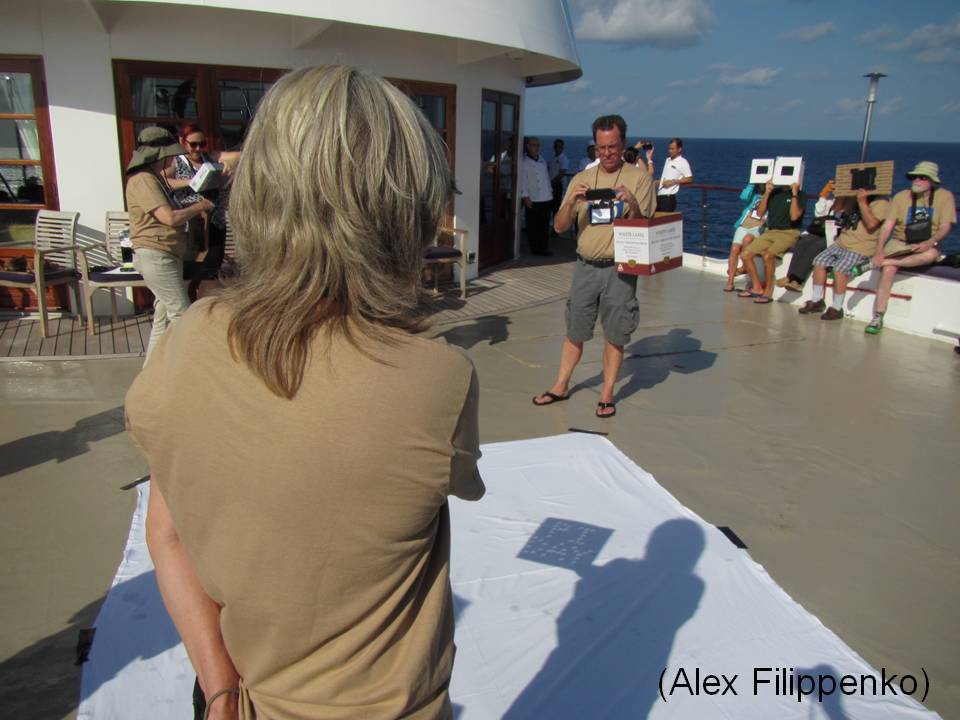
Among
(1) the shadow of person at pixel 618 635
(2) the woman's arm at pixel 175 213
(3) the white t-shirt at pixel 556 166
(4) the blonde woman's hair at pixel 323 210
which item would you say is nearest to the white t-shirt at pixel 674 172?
(3) the white t-shirt at pixel 556 166

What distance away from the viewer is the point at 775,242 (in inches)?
301

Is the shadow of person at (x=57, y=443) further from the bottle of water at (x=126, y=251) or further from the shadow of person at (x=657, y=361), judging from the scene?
the shadow of person at (x=657, y=361)

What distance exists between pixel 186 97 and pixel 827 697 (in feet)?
20.0

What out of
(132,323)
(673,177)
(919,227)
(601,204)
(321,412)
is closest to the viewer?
(321,412)

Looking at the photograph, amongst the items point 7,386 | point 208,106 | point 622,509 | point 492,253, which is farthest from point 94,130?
point 622,509

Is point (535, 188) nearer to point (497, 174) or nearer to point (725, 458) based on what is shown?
point (497, 174)

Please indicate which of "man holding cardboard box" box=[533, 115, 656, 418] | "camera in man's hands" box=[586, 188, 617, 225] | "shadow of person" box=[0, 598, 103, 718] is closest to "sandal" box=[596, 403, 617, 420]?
"man holding cardboard box" box=[533, 115, 656, 418]

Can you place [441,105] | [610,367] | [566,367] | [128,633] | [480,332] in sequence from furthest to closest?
[441,105] < [480,332] < [566,367] < [610,367] < [128,633]

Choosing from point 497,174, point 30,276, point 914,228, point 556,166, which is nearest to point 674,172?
point 556,166

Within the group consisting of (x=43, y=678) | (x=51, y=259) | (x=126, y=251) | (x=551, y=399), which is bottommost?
(x=43, y=678)

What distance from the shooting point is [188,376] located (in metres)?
0.89

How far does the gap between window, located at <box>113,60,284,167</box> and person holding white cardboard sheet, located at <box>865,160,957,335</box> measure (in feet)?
18.3

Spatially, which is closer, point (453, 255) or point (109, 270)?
point (109, 270)

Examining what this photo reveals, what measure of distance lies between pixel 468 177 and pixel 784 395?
4062 millimetres
